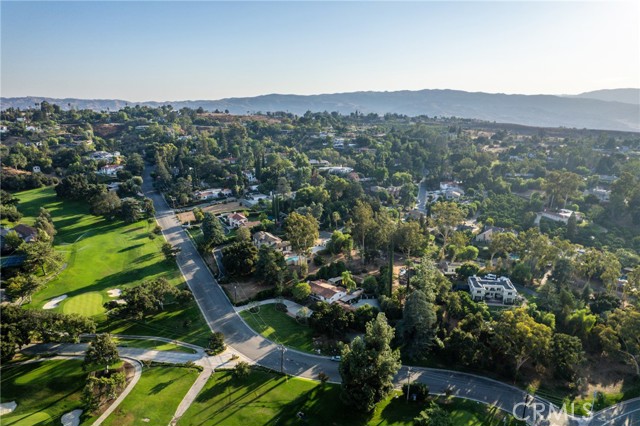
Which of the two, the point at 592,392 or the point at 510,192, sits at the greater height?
the point at 510,192

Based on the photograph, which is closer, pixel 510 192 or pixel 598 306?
pixel 598 306

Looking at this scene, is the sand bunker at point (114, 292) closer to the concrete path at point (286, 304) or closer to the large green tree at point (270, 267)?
the concrete path at point (286, 304)

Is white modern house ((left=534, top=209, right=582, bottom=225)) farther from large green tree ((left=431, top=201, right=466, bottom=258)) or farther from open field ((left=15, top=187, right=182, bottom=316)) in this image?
open field ((left=15, top=187, right=182, bottom=316))

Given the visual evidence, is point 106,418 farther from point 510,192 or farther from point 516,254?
point 510,192

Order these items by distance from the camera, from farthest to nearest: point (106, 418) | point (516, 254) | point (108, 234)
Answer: point (108, 234)
point (516, 254)
point (106, 418)

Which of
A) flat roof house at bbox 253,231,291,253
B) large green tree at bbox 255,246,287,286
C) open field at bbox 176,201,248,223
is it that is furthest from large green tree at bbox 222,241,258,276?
open field at bbox 176,201,248,223

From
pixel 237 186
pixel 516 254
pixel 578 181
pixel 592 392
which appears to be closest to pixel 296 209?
pixel 237 186

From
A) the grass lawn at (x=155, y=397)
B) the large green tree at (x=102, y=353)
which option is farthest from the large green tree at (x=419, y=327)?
the large green tree at (x=102, y=353)
